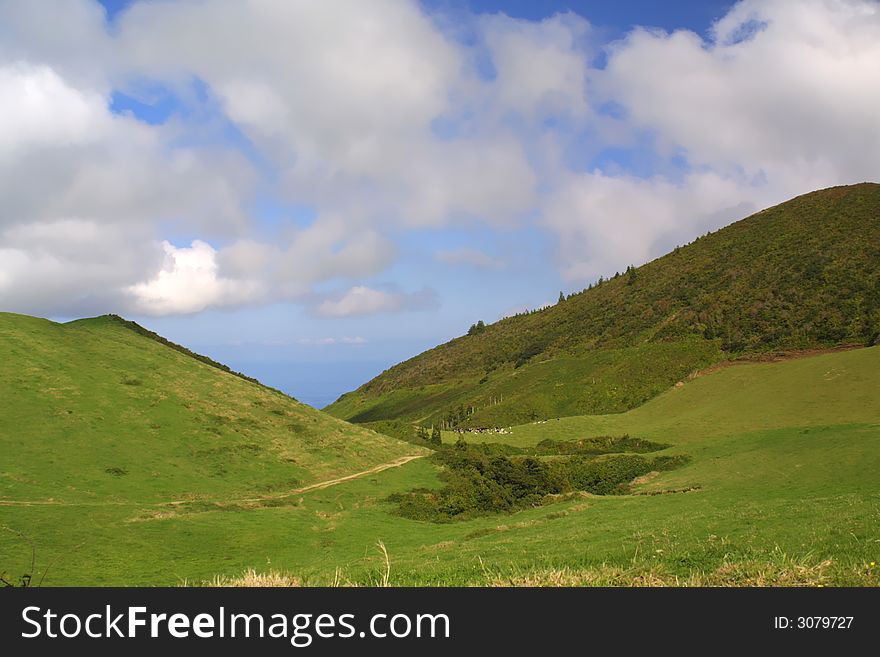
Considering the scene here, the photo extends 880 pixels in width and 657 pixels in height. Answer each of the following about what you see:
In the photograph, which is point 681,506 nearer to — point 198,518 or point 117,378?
point 198,518

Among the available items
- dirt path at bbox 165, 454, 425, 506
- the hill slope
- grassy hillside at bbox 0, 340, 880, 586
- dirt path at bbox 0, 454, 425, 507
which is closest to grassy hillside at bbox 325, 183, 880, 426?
grassy hillside at bbox 0, 340, 880, 586

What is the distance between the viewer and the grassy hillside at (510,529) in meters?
11.3

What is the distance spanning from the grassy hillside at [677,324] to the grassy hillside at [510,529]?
38630 mm

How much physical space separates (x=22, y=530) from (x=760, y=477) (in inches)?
1549

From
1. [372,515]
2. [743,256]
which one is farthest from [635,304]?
[372,515]

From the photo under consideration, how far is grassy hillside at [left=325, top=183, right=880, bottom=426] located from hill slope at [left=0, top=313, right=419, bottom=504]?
4756 centimetres

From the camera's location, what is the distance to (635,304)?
136 meters

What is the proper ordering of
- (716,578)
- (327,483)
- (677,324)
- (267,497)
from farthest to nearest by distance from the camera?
(677,324) → (327,483) → (267,497) → (716,578)

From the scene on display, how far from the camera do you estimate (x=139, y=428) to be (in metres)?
43.3

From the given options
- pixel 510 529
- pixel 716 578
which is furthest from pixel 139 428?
pixel 716 578

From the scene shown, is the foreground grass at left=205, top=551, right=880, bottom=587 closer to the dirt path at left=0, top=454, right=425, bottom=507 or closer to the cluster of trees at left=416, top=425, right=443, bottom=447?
the dirt path at left=0, top=454, right=425, bottom=507

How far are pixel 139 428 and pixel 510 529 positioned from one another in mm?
30475

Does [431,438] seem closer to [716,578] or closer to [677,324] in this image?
[716,578]

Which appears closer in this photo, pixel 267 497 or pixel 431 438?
pixel 267 497
